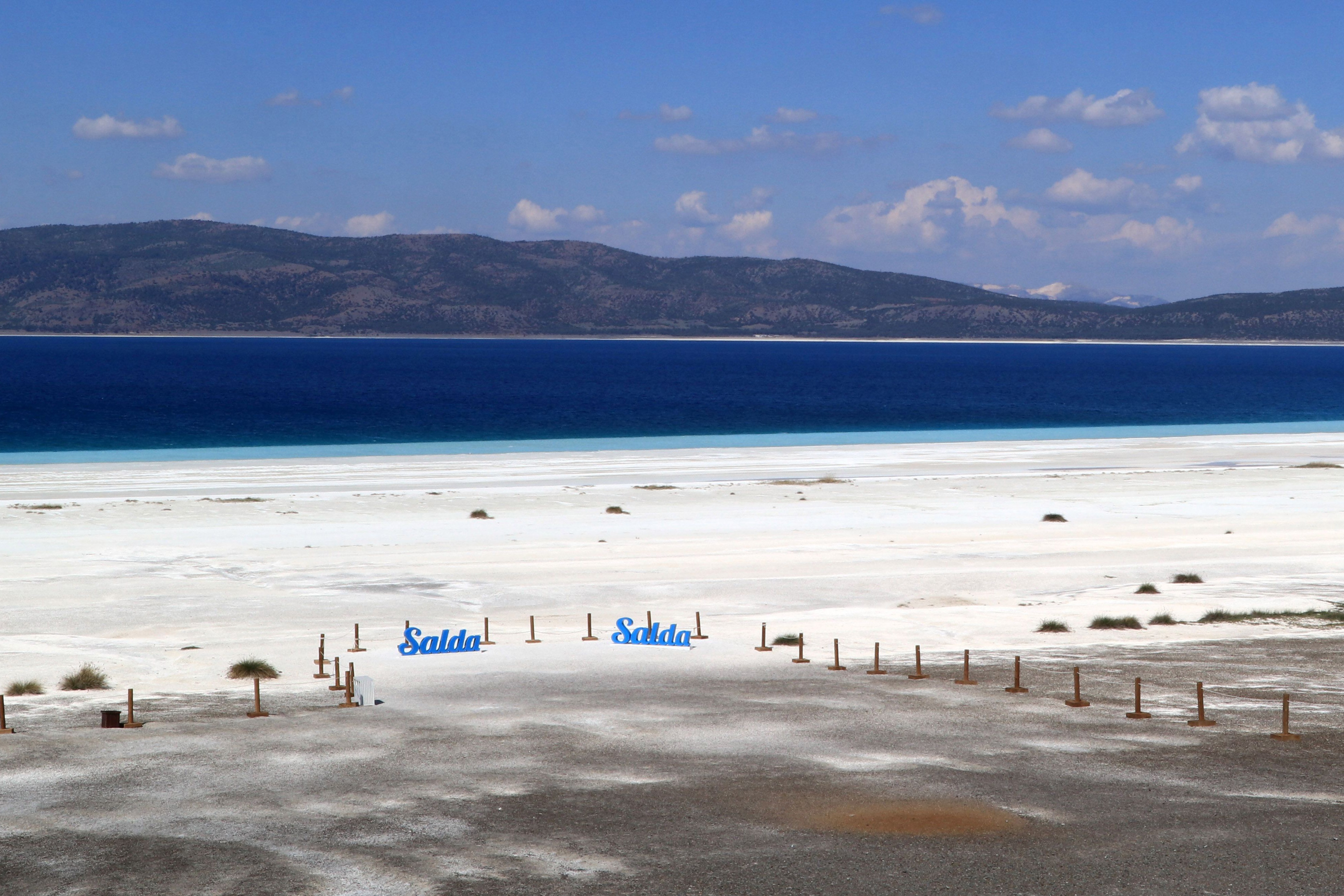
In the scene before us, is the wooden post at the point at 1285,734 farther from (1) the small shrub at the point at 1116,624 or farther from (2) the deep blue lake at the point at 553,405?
(2) the deep blue lake at the point at 553,405

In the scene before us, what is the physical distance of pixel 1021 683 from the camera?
1908 centimetres

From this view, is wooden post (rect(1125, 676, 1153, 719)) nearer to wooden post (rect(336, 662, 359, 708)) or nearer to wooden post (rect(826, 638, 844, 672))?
wooden post (rect(826, 638, 844, 672))

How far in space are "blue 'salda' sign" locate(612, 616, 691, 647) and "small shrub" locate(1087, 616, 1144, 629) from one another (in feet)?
25.2

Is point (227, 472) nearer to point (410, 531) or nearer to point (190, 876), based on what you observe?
point (410, 531)

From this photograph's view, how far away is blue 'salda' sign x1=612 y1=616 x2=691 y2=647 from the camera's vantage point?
74.8 feet

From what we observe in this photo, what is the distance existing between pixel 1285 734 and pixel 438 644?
43.1 ft

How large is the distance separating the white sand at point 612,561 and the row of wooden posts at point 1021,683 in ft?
2.07

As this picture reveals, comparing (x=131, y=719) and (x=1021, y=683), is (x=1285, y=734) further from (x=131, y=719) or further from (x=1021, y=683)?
(x=131, y=719)

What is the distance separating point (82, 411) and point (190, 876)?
104 metres

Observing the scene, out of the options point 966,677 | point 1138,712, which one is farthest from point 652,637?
point 1138,712

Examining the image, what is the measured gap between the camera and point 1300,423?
104 meters

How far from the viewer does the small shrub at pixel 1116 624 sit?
960 inches

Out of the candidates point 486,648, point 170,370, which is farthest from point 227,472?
point 170,370

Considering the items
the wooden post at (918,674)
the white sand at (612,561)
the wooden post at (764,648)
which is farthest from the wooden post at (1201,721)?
the wooden post at (764,648)
